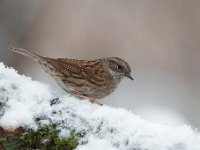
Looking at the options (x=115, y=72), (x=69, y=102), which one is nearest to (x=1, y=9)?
(x=115, y=72)

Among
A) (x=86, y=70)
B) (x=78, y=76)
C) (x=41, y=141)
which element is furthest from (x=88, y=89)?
(x=41, y=141)

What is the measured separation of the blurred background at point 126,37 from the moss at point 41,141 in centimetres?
572

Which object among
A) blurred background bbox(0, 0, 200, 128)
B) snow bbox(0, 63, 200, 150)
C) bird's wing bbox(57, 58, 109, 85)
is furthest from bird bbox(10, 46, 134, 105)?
blurred background bbox(0, 0, 200, 128)

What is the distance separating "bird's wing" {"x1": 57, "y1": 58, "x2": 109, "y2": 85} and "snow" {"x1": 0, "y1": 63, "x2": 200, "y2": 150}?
1.63 m

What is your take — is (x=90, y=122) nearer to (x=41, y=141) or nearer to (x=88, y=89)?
(x=41, y=141)

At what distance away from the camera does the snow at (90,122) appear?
324 centimetres

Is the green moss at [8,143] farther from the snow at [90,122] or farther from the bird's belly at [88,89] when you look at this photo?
the bird's belly at [88,89]

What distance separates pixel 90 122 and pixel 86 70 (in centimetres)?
202

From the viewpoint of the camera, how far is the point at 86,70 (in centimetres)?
541

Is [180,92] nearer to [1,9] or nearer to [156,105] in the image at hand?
[156,105]

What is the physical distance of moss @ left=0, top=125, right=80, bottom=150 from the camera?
329 cm

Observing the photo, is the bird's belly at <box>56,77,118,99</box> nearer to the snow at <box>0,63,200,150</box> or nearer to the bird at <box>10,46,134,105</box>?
the bird at <box>10,46,134,105</box>

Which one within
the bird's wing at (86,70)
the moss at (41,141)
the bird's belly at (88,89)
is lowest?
the moss at (41,141)

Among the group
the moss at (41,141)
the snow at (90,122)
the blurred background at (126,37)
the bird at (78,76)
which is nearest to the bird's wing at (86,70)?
the bird at (78,76)
